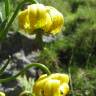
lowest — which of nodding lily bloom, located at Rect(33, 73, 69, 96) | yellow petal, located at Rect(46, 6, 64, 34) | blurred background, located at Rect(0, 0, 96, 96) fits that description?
blurred background, located at Rect(0, 0, 96, 96)

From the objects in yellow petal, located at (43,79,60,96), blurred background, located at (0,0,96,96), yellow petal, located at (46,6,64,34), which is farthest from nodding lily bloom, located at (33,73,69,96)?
blurred background, located at (0,0,96,96)

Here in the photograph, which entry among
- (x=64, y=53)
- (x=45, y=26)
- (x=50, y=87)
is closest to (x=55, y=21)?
(x=45, y=26)

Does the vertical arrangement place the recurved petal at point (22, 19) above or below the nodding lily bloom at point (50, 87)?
above

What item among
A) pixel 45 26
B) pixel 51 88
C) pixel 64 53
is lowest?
pixel 64 53

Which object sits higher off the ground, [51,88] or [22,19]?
[22,19]

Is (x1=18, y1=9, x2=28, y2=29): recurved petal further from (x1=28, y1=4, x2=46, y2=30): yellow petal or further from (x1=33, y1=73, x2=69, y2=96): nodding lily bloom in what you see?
(x1=33, y1=73, x2=69, y2=96): nodding lily bloom

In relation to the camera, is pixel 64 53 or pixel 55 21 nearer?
pixel 55 21

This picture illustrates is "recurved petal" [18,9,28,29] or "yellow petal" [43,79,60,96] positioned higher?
"recurved petal" [18,9,28,29]

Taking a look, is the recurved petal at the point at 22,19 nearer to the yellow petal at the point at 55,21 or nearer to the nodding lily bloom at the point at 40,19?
the nodding lily bloom at the point at 40,19

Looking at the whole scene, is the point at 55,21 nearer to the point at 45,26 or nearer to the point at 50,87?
the point at 45,26

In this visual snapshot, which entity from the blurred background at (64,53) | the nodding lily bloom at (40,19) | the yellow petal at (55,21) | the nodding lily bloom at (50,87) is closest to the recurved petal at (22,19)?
the nodding lily bloom at (40,19)

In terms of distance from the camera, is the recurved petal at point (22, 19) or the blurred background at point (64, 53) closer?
the recurved petal at point (22, 19)
